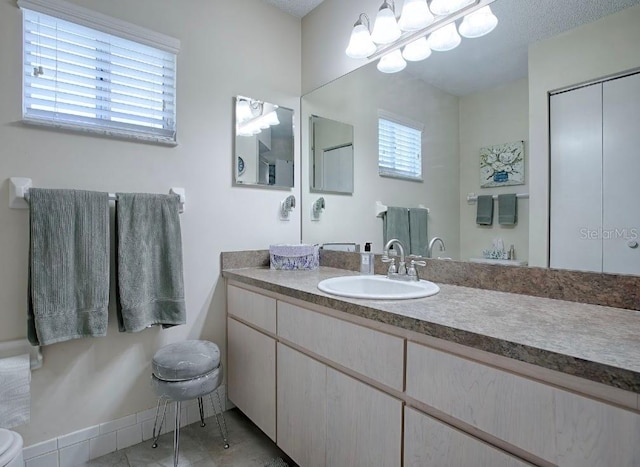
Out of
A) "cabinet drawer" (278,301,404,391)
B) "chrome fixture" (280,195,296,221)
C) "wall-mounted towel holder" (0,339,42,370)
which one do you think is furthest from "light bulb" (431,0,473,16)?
"wall-mounted towel holder" (0,339,42,370)

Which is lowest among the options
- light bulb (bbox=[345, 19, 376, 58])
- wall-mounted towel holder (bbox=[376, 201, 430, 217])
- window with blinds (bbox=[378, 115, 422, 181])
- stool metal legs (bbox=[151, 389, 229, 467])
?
stool metal legs (bbox=[151, 389, 229, 467])

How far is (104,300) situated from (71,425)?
24.4 inches

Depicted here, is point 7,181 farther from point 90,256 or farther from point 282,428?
point 282,428

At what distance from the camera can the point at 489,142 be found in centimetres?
143

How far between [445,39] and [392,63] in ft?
1.06

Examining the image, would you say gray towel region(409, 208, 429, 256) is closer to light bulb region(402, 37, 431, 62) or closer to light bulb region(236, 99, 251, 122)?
light bulb region(402, 37, 431, 62)

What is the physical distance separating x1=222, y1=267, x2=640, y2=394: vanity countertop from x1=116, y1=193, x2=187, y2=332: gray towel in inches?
26.6

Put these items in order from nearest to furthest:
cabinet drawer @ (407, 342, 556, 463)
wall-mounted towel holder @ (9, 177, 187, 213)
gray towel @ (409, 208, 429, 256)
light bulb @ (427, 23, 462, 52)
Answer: cabinet drawer @ (407, 342, 556, 463)
wall-mounted towel holder @ (9, 177, 187, 213)
light bulb @ (427, 23, 462, 52)
gray towel @ (409, 208, 429, 256)

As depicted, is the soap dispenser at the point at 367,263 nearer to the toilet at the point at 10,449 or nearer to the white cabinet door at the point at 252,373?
the white cabinet door at the point at 252,373

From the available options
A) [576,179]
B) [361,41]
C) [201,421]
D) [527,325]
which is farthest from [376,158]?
[201,421]

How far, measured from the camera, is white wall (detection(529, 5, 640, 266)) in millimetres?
1094

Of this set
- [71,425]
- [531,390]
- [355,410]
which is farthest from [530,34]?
[71,425]

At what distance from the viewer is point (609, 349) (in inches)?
28.4

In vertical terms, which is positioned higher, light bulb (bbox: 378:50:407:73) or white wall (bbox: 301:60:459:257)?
light bulb (bbox: 378:50:407:73)
